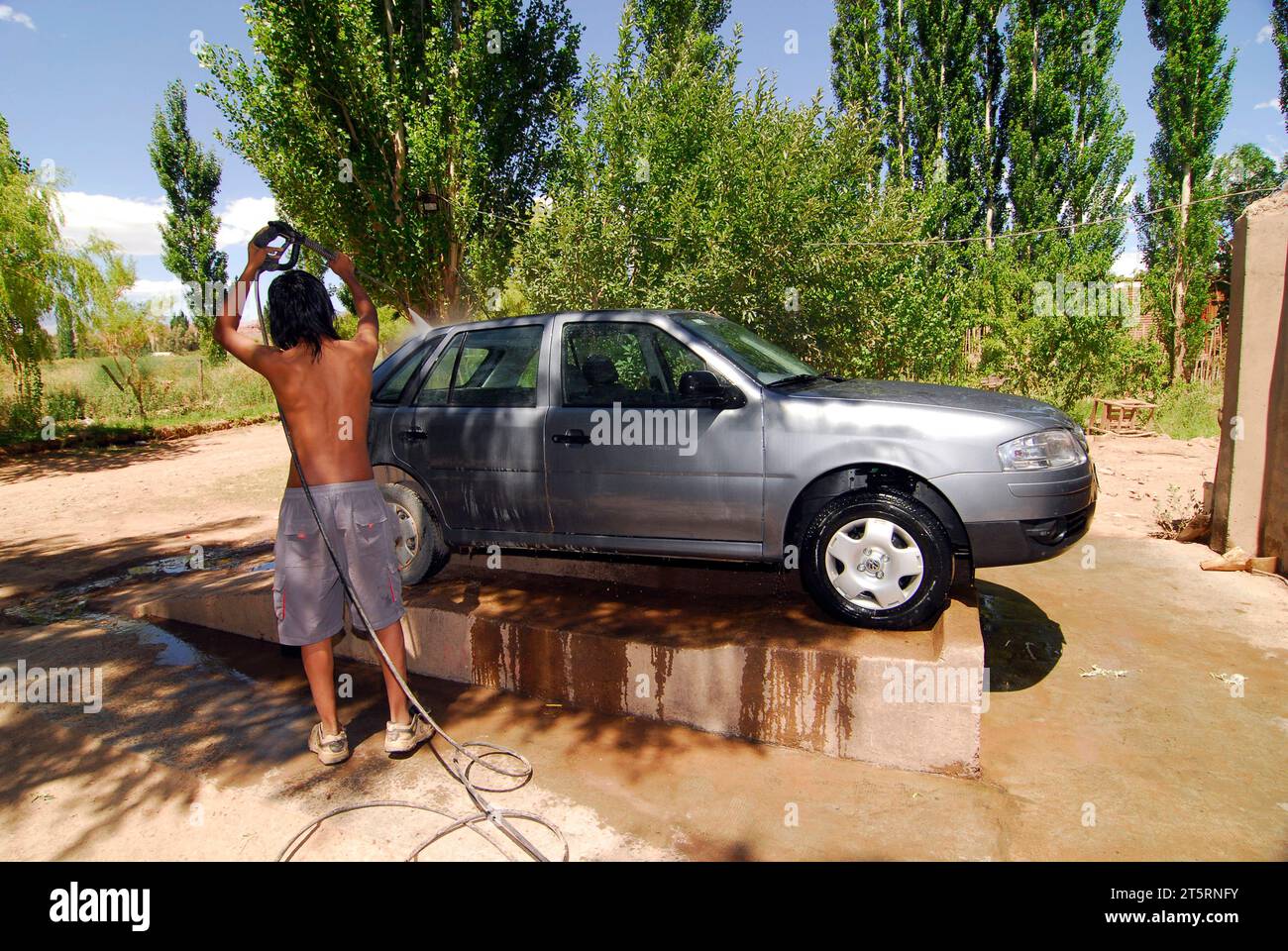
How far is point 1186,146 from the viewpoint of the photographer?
20.9m

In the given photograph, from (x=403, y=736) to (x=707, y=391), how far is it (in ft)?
7.22

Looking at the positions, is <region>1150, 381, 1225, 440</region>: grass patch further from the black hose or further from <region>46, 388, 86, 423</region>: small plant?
<region>46, 388, 86, 423</region>: small plant

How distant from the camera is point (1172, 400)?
49.8 ft

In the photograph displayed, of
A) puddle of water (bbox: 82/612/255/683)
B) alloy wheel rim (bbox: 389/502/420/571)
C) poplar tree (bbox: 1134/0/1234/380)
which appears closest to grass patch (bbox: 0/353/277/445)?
puddle of water (bbox: 82/612/255/683)

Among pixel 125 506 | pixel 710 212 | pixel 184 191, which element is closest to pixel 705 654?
pixel 710 212

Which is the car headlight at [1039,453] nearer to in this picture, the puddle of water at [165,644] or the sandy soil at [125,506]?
the puddle of water at [165,644]

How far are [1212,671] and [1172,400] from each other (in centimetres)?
1330

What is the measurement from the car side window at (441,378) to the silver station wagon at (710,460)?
0.5 inches

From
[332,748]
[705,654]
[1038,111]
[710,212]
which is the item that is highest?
[1038,111]

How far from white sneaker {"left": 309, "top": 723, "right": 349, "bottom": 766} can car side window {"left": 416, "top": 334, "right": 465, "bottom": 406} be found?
2.04m

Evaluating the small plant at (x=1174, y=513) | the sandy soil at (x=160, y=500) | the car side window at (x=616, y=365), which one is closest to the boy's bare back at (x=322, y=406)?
the car side window at (x=616, y=365)

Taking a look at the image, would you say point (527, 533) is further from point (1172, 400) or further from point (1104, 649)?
Answer: point (1172, 400)

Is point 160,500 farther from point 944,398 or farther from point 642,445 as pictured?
point 944,398
